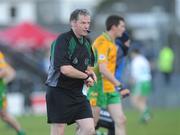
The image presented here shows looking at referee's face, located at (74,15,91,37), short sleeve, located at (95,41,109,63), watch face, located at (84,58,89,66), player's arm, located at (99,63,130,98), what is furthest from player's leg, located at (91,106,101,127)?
referee's face, located at (74,15,91,37)

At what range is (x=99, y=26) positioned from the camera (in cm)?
6519

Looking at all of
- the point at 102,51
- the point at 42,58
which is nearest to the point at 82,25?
the point at 102,51

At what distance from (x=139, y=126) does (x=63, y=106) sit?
31.7ft

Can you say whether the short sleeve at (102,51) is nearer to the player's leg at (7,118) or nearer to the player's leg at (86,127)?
the player's leg at (86,127)

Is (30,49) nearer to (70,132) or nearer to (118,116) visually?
(70,132)

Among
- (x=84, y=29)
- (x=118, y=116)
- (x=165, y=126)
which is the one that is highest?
(x=84, y=29)

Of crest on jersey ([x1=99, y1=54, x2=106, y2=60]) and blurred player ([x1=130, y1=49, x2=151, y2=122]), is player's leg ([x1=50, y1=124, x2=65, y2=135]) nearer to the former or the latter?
crest on jersey ([x1=99, y1=54, x2=106, y2=60])

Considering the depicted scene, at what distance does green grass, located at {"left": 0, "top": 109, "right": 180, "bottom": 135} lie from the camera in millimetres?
19453

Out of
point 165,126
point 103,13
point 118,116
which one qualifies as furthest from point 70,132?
point 103,13

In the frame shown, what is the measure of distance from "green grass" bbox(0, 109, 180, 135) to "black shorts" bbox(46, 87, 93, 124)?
21.8ft

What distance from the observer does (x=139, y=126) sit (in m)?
21.6

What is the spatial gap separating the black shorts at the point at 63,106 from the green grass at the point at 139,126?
21.8 ft

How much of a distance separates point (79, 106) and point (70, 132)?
7.06 meters

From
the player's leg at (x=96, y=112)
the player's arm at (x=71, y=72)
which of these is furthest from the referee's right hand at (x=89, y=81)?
the player's leg at (x=96, y=112)
